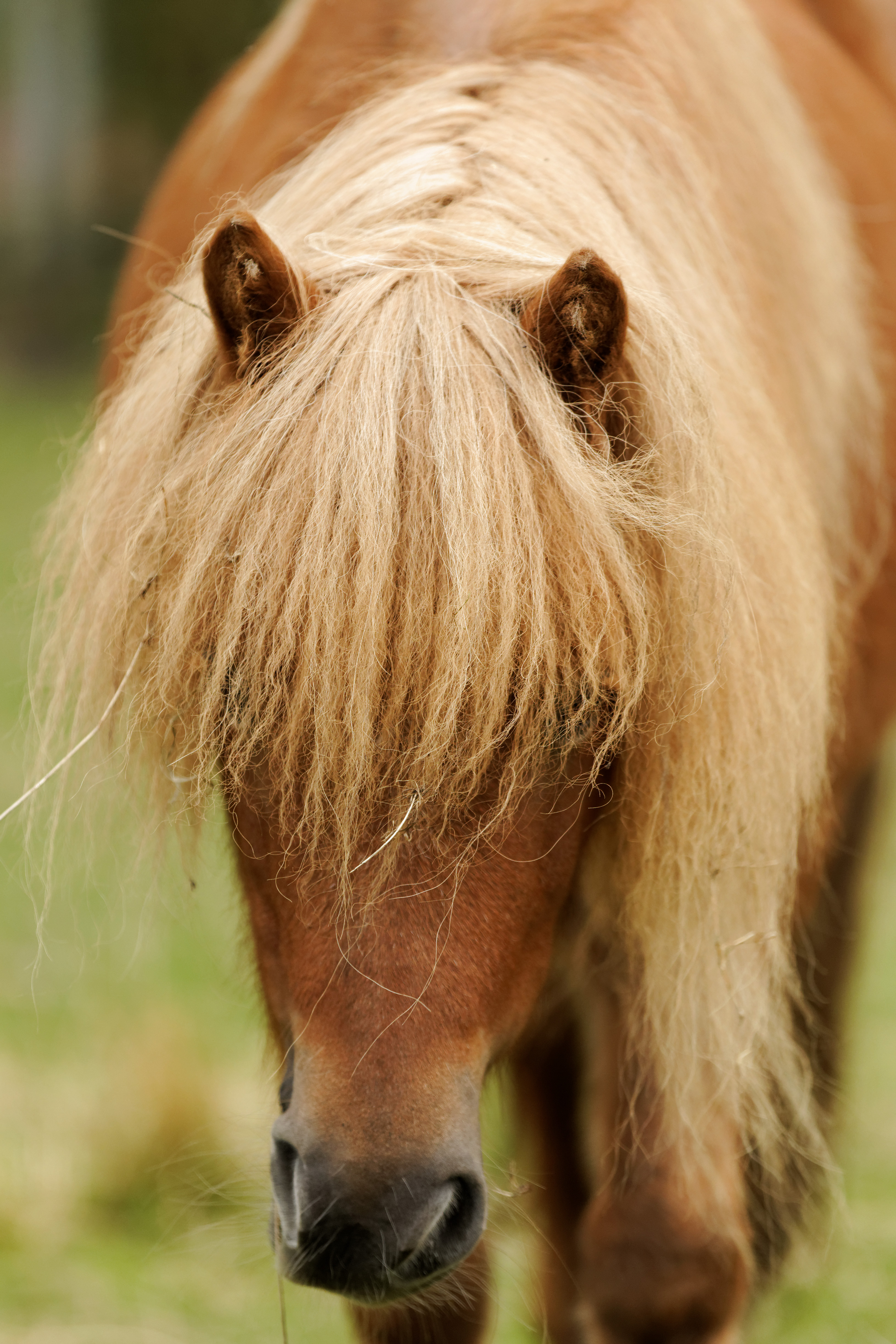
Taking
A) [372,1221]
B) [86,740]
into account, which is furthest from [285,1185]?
[86,740]

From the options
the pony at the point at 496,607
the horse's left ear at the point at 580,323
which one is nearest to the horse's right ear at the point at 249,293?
the pony at the point at 496,607

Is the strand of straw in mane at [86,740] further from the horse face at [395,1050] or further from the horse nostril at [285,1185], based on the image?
the horse nostril at [285,1185]

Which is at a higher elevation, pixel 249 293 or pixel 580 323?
pixel 249 293

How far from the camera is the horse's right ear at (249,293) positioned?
138 centimetres

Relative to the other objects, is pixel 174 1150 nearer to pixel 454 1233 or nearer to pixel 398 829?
pixel 454 1233

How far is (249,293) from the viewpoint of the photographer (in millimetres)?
1418

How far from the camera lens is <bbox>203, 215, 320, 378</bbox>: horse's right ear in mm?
1375

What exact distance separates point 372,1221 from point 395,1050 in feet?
0.48

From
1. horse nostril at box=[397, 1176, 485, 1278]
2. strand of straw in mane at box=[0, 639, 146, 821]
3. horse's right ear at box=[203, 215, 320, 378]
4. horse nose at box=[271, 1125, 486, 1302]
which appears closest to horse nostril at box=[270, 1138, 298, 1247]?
horse nose at box=[271, 1125, 486, 1302]

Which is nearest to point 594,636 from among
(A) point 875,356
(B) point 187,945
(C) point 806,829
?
(C) point 806,829

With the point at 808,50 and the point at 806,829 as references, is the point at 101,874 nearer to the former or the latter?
the point at 806,829

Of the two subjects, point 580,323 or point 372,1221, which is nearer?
point 372,1221

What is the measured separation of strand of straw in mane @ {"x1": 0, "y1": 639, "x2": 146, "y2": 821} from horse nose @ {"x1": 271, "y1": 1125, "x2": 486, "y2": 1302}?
0.47m

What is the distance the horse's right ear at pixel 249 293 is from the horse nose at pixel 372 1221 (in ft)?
2.49
